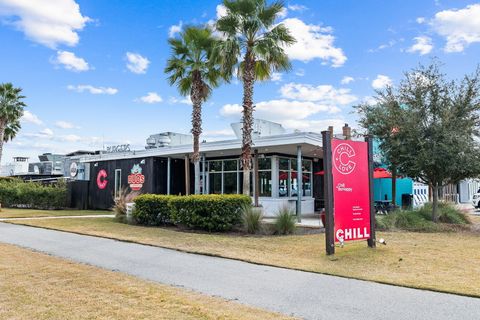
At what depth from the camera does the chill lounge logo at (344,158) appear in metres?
9.58

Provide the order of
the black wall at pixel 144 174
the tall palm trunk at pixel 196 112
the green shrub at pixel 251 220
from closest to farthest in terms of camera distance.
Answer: the green shrub at pixel 251 220 < the tall palm trunk at pixel 196 112 < the black wall at pixel 144 174

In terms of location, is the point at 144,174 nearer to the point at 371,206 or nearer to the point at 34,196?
the point at 34,196

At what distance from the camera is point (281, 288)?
6352 millimetres

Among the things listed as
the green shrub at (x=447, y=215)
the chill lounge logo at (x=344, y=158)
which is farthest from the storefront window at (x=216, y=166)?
the chill lounge logo at (x=344, y=158)

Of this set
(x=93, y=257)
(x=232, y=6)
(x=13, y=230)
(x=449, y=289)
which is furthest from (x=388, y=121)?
(x=13, y=230)

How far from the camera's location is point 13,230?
45.2ft

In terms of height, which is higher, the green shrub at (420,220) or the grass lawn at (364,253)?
the green shrub at (420,220)

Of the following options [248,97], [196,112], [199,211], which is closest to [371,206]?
[199,211]

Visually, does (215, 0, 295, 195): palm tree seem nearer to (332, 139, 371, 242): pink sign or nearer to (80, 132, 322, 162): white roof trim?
(80, 132, 322, 162): white roof trim

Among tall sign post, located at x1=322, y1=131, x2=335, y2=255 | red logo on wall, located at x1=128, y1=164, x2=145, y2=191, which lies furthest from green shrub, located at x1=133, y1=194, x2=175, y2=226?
red logo on wall, located at x1=128, y1=164, x2=145, y2=191

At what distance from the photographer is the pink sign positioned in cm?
947

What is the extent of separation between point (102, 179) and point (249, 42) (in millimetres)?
14547

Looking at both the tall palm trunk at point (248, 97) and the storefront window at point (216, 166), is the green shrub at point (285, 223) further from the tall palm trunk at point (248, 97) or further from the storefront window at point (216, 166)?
the storefront window at point (216, 166)

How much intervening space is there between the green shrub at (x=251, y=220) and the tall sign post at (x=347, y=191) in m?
3.88
